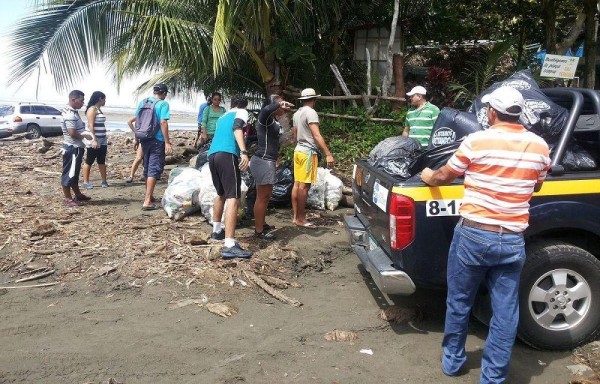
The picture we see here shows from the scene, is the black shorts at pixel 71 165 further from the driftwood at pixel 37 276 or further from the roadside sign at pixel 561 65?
the roadside sign at pixel 561 65

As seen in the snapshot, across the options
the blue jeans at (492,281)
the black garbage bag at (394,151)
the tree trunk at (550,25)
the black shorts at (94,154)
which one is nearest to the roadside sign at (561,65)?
the tree trunk at (550,25)

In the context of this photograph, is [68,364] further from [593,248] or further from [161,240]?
[593,248]

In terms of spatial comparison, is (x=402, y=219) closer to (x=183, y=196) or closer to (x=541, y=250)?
(x=541, y=250)

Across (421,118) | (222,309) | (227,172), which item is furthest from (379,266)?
(421,118)

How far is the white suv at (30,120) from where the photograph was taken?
20.7 metres

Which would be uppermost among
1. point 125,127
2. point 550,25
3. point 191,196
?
point 550,25

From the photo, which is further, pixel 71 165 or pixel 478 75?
pixel 478 75

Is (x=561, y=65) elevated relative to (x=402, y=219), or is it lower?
elevated

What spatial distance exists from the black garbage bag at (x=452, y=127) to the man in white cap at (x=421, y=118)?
2.03 m

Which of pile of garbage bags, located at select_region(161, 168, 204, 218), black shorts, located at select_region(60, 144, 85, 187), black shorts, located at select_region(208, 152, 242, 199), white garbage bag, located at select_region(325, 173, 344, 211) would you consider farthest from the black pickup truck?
black shorts, located at select_region(60, 144, 85, 187)

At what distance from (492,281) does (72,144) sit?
6372mm

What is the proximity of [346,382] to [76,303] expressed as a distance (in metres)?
2.64

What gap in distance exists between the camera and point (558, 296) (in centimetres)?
376

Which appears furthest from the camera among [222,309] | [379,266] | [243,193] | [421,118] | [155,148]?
[155,148]
